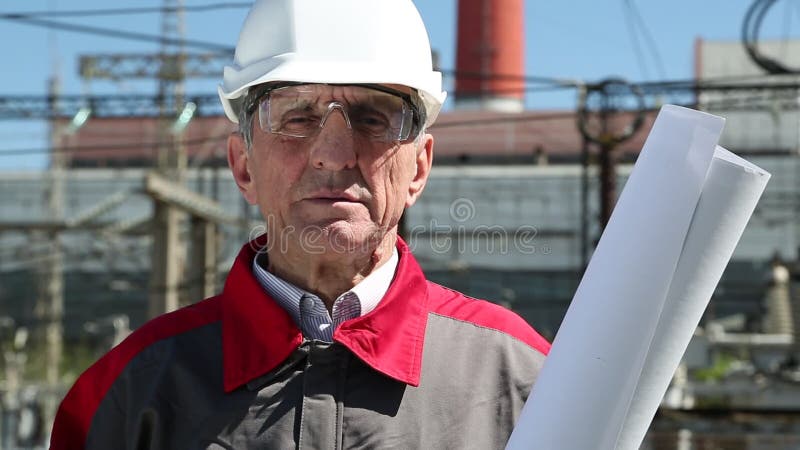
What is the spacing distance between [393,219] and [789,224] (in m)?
33.2

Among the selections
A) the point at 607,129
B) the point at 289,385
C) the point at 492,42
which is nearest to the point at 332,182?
the point at 289,385

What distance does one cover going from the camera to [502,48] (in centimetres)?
3900

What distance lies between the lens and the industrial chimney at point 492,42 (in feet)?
128

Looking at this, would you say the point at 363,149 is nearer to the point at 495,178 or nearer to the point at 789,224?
the point at 495,178

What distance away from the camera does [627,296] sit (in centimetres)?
109

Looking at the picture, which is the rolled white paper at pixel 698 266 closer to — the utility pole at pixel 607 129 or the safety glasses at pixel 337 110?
the safety glasses at pixel 337 110

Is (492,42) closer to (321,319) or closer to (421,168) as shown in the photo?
(421,168)

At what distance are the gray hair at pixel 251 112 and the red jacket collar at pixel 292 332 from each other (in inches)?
7.9

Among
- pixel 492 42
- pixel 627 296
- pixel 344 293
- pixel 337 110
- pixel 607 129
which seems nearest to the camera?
pixel 627 296

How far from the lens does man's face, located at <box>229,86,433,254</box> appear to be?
5.68 ft

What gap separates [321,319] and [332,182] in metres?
0.22

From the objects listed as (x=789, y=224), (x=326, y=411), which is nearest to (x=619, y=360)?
(x=326, y=411)

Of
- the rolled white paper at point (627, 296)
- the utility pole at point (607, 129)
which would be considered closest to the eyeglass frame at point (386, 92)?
the rolled white paper at point (627, 296)

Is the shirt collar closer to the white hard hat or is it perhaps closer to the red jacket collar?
the red jacket collar
